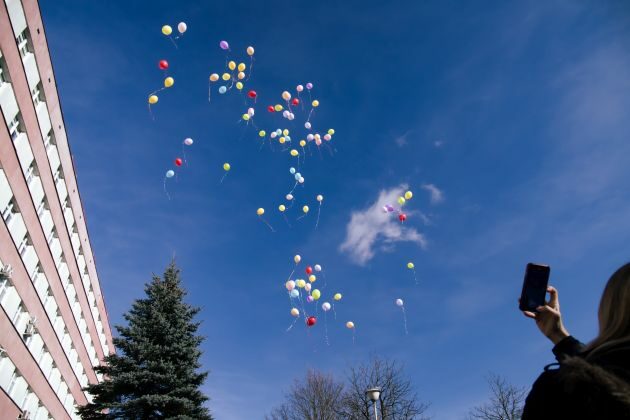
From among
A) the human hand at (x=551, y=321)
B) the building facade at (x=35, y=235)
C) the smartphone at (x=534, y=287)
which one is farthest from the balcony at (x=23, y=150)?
the human hand at (x=551, y=321)

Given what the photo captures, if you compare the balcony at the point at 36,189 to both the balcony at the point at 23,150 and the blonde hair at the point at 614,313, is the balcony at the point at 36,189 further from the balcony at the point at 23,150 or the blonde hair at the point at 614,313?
the blonde hair at the point at 614,313

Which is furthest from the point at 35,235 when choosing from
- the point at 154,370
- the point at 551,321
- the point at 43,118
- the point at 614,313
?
the point at 614,313

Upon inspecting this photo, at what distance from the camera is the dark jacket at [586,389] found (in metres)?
1.11

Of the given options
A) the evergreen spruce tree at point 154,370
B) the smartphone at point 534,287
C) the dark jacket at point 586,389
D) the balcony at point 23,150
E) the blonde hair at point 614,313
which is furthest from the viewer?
the balcony at point 23,150

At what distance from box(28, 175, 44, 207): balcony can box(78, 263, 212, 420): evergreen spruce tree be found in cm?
635

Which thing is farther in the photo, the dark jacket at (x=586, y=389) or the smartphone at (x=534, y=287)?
the smartphone at (x=534, y=287)

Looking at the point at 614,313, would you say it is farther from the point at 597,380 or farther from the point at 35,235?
the point at 35,235

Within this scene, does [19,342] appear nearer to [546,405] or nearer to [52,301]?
[52,301]

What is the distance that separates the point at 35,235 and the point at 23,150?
3797 millimetres

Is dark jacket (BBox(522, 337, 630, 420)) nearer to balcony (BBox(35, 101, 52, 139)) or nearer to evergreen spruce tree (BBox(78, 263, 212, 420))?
evergreen spruce tree (BBox(78, 263, 212, 420))

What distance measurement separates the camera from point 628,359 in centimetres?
118

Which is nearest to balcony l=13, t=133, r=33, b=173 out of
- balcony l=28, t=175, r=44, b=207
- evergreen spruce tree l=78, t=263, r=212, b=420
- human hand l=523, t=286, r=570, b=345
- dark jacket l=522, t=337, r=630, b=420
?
balcony l=28, t=175, r=44, b=207

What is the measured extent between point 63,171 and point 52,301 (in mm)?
6357

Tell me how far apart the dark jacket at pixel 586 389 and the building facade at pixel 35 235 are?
17.5m
